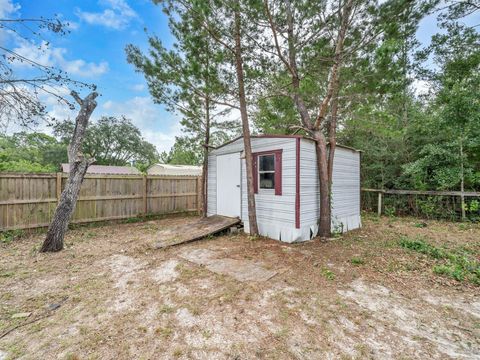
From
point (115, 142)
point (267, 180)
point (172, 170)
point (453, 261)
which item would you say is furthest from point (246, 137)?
point (115, 142)

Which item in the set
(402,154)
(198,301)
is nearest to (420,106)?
(402,154)

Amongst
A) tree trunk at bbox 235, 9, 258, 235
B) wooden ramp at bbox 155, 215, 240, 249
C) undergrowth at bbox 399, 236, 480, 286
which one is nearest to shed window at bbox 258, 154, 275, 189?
tree trunk at bbox 235, 9, 258, 235

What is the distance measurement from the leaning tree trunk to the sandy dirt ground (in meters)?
0.36

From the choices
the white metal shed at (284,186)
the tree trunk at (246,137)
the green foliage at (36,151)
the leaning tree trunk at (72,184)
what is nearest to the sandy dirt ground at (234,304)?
the leaning tree trunk at (72,184)

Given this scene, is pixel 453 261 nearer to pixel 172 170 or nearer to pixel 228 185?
pixel 228 185

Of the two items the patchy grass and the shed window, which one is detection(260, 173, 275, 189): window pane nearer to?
the shed window

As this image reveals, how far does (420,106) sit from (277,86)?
23.0ft

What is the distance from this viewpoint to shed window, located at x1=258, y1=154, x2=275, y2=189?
219 inches

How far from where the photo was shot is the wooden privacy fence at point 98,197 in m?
5.63

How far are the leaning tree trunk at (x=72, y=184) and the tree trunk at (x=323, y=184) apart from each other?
516 centimetres

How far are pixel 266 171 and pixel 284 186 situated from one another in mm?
679

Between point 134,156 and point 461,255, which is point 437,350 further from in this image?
point 134,156

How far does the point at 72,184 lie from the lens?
15.7 ft

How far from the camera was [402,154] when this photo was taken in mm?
8680
